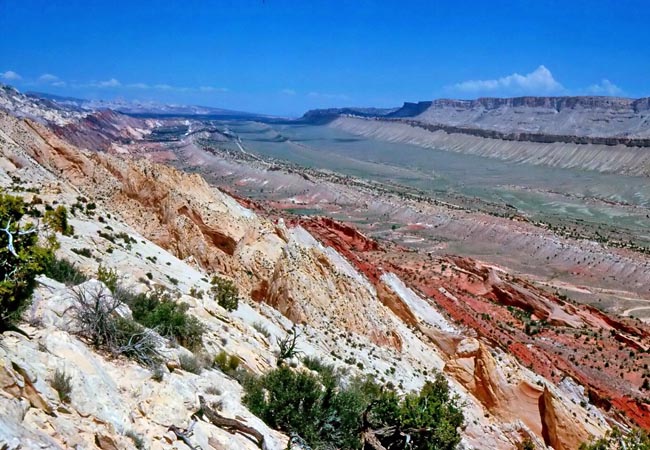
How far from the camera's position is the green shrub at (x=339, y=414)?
9.36 metres

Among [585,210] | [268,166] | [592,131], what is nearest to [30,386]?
[585,210]

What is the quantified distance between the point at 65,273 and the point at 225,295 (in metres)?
4.81

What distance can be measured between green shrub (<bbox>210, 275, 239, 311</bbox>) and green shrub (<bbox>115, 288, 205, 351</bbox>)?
11.0ft

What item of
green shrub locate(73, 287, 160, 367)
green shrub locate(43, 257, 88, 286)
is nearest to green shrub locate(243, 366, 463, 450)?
green shrub locate(73, 287, 160, 367)

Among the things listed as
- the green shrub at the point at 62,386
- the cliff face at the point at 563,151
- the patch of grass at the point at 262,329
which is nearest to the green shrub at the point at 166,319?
the patch of grass at the point at 262,329

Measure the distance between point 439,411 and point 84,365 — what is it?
792cm

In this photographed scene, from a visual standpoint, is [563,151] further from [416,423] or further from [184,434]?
[184,434]

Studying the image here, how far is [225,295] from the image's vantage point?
14.9m

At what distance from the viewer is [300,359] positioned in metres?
13.4

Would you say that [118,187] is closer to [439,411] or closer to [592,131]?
[439,411]

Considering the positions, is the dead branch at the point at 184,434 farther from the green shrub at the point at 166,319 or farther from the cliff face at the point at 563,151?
the cliff face at the point at 563,151

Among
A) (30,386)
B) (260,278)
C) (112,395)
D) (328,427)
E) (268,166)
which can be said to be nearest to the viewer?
(30,386)

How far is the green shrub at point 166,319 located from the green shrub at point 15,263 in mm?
2875

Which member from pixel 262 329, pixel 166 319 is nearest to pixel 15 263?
pixel 166 319
